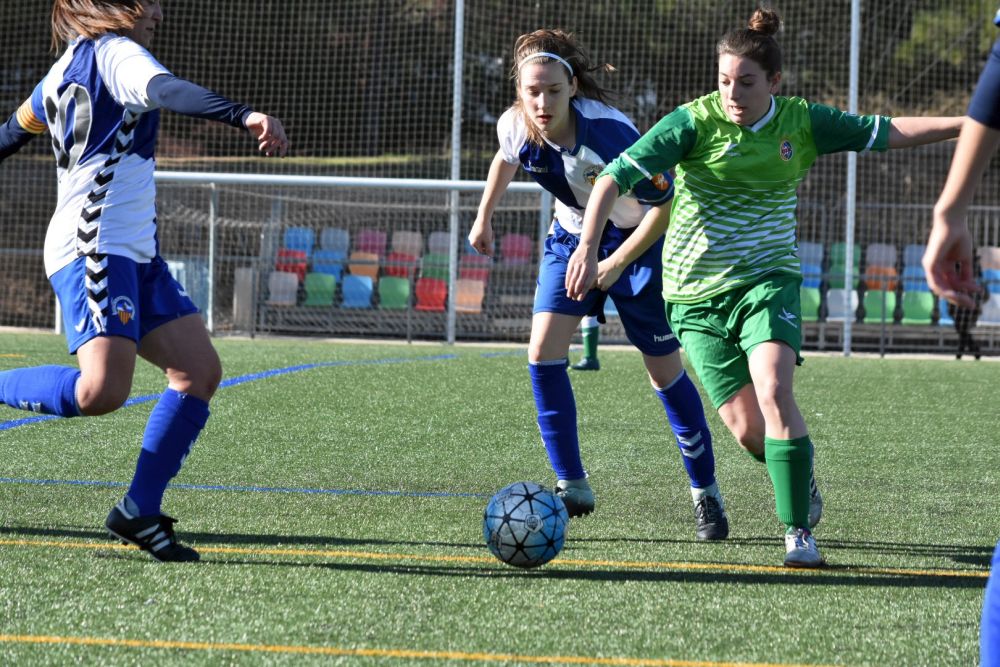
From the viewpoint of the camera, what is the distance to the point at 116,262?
3.70m

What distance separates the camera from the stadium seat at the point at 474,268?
51.0 feet

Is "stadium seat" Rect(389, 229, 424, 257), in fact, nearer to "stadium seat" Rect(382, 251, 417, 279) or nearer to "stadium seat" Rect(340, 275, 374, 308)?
"stadium seat" Rect(382, 251, 417, 279)

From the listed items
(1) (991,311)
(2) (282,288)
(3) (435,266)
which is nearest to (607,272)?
(3) (435,266)

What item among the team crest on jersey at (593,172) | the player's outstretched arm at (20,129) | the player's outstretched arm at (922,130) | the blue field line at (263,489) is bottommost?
the blue field line at (263,489)

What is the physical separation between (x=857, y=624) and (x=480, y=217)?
2282mm

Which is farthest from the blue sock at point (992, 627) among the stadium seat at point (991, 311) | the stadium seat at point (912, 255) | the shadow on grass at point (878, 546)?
A: the stadium seat at point (912, 255)

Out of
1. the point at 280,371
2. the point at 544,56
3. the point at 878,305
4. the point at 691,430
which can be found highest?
the point at 544,56

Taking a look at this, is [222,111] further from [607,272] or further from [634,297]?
[634,297]

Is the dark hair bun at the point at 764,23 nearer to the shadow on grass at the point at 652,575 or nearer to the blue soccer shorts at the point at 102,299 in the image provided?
the shadow on grass at the point at 652,575

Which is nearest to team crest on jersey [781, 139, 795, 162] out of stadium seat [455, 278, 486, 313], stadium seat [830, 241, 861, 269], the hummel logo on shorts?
the hummel logo on shorts

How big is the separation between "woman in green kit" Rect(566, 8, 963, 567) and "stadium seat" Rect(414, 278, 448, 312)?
1099cm

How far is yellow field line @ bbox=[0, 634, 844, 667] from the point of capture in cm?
273

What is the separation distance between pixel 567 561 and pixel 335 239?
521 inches

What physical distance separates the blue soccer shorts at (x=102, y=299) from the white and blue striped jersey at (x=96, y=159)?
36mm
